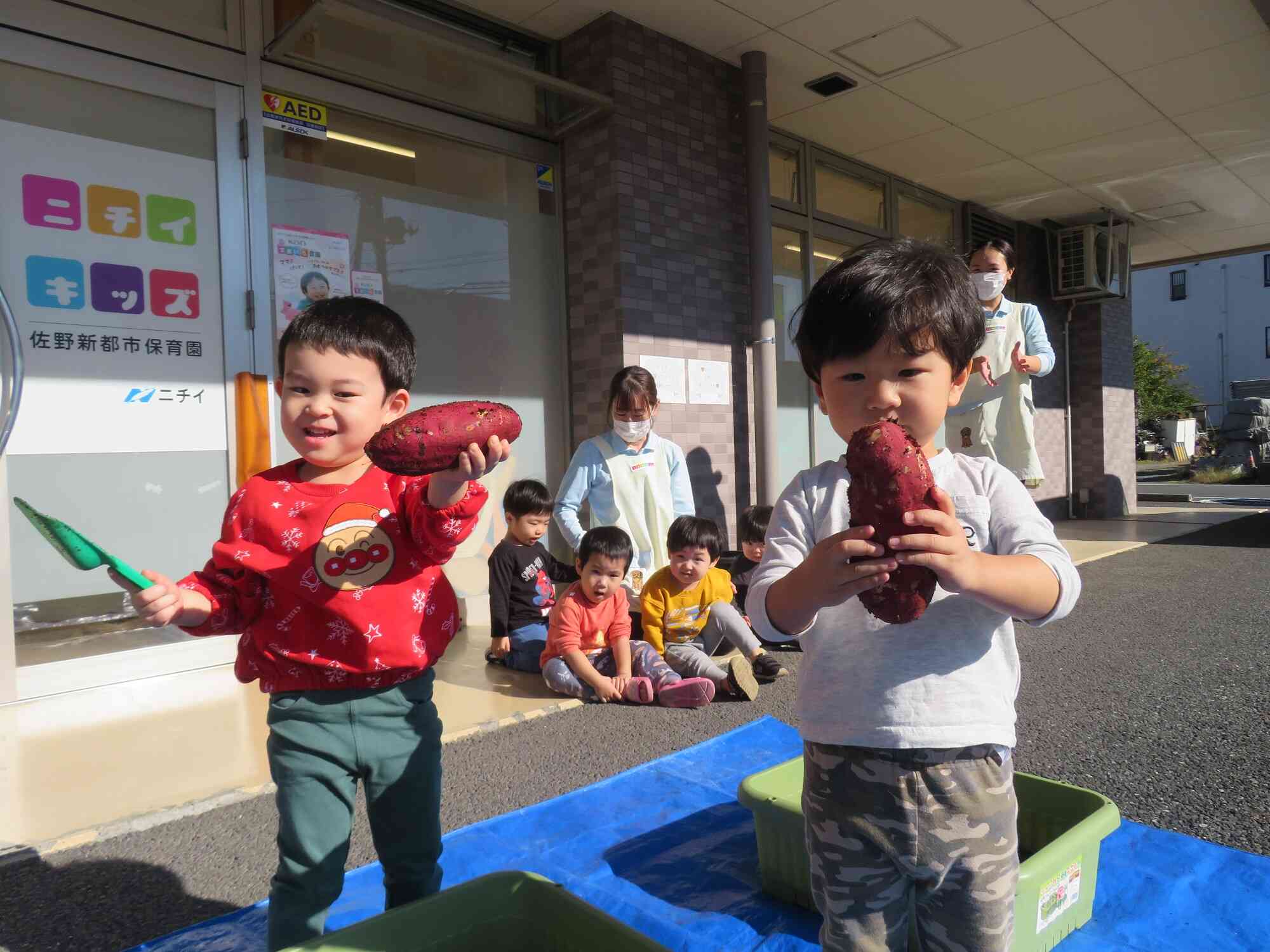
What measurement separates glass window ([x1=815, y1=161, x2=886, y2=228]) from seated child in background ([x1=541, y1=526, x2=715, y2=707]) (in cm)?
→ 518

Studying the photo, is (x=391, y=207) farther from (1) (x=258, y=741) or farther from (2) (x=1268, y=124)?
(2) (x=1268, y=124)

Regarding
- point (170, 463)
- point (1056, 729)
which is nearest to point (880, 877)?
point (1056, 729)

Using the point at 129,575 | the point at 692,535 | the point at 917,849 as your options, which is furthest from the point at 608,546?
the point at 917,849

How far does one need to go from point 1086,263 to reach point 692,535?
29.1ft

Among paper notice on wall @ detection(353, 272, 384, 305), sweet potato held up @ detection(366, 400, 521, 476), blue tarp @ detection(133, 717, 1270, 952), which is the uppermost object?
paper notice on wall @ detection(353, 272, 384, 305)

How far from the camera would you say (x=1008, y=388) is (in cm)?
456

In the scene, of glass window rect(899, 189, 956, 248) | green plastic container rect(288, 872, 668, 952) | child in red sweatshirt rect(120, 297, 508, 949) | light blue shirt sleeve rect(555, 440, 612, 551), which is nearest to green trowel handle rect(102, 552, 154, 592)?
child in red sweatshirt rect(120, 297, 508, 949)

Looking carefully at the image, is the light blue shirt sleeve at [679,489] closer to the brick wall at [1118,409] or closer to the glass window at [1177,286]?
the brick wall at [1118,409]

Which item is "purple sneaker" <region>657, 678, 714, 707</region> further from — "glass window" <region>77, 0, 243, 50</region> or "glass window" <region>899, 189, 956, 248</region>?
"glass window" <region>899, 189, 956, 248</region>

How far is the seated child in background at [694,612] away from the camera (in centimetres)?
412

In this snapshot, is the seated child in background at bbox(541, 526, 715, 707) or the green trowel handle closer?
the green trowel handle

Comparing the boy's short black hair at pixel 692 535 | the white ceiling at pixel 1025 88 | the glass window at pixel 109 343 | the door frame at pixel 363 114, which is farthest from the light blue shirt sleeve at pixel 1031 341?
the glass window at pixel 109 343

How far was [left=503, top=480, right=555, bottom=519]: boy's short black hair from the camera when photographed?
4.68m

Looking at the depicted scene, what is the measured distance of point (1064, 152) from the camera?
337 inches
